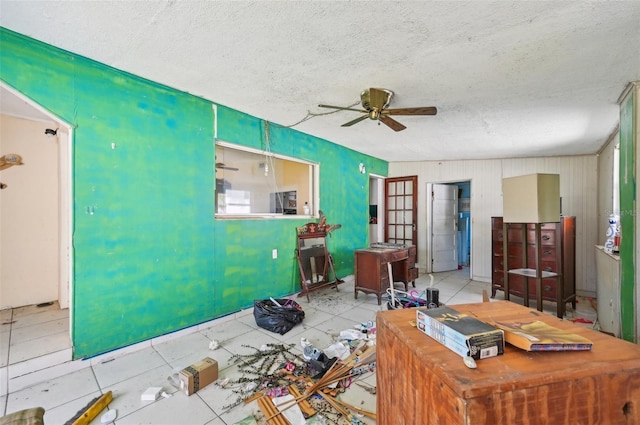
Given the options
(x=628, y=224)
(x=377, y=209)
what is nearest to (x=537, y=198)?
(x=628, y=224)

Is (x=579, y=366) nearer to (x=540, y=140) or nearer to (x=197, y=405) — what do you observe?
(x=197, y=405)

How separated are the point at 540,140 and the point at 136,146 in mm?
5113

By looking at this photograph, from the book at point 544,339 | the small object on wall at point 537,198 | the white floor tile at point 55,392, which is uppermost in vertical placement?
the small object on wall at point 537,198

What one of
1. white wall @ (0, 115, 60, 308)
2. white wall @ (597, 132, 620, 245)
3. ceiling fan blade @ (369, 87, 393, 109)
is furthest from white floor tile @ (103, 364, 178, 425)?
white wall @ (597, 132, 620, 245)

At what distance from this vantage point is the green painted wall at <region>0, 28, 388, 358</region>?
6.99 ft

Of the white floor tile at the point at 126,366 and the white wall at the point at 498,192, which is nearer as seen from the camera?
the white floor tile at the point at 126,366

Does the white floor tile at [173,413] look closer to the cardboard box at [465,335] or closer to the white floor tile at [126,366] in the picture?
the white floor tile at [126,366]

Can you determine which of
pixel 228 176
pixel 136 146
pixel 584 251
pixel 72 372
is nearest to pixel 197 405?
pixel 72 372

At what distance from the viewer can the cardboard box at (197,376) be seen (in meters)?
1.87

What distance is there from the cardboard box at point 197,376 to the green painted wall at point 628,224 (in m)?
3.21

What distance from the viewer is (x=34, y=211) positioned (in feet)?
10.5

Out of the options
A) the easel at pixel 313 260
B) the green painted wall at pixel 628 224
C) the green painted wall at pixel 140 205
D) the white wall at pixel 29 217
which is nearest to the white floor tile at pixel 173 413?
Result: the green painted wall at pixel 140 205

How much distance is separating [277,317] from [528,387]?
2478 millimetres

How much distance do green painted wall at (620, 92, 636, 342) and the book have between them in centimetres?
199
